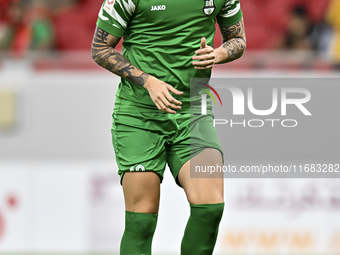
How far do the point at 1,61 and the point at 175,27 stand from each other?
2.87 metres

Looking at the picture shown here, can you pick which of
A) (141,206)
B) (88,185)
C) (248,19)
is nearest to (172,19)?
(141,206)

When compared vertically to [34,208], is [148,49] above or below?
above

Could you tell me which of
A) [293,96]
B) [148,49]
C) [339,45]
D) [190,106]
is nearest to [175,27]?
[148,49]

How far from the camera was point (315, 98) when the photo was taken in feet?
17.5

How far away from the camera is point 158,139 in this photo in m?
3.01

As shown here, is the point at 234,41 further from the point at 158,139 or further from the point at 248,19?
the point at 248,19

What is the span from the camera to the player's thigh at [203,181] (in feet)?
9.61

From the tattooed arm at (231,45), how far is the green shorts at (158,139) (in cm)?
36

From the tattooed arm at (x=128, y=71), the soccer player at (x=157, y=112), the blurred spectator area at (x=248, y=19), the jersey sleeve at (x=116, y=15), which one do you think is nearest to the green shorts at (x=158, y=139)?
the soccer player at (x=157, y=112)

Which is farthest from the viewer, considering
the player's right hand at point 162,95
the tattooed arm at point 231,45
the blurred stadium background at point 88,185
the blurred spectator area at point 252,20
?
the blurred spectator area at point 252,20

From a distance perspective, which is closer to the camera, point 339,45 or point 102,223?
point 102,223

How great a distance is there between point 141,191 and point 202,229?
378 millimetres

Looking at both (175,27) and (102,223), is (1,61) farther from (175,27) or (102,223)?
(175,27)

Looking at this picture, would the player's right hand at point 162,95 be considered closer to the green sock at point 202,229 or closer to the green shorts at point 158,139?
the green shorts at point 158,139
